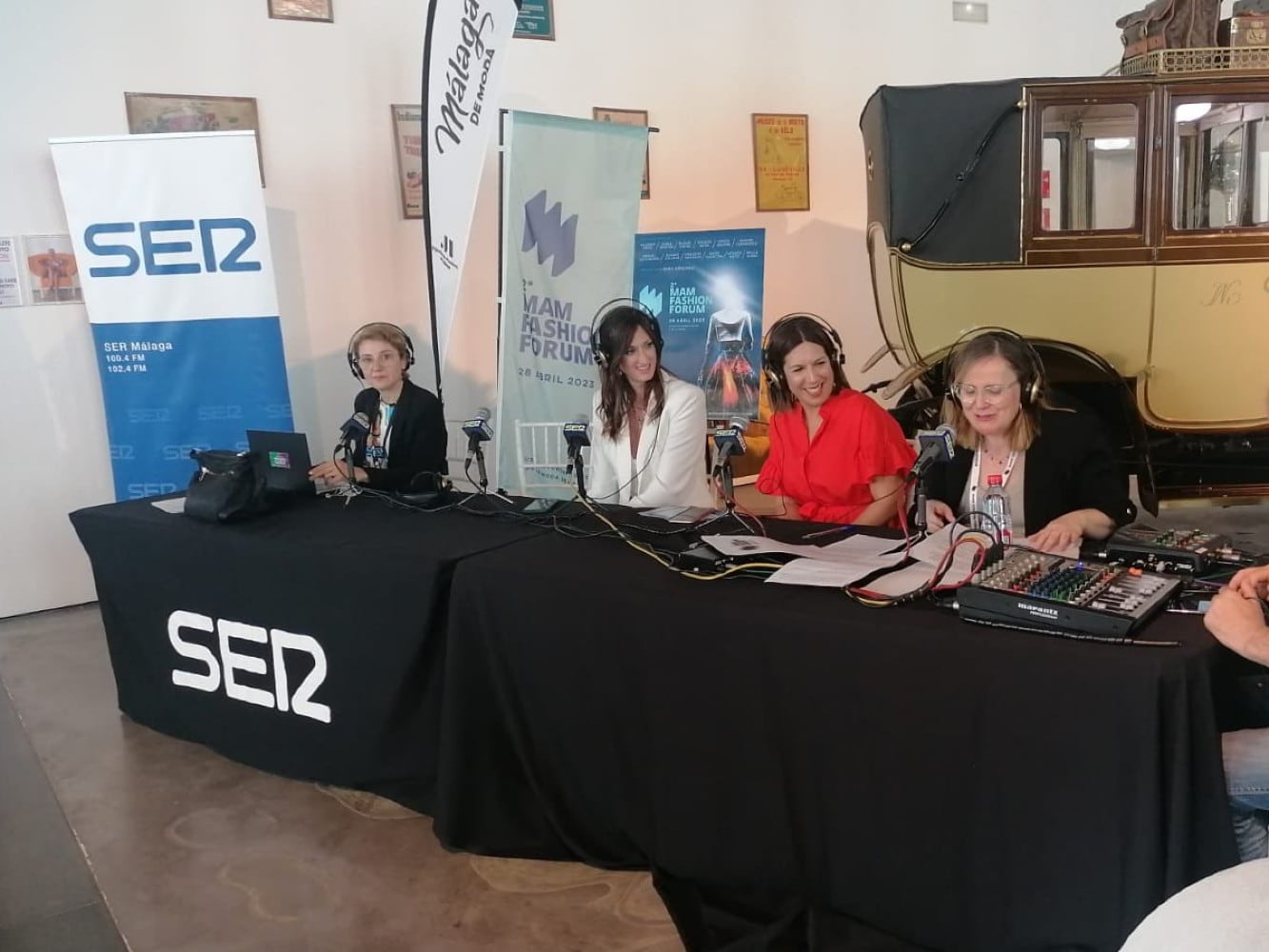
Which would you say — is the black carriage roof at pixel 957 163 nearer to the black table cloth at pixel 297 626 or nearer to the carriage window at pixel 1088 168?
the carriage window at pixel 1088 168

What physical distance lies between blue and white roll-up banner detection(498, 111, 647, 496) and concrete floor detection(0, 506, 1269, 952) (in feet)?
6.47

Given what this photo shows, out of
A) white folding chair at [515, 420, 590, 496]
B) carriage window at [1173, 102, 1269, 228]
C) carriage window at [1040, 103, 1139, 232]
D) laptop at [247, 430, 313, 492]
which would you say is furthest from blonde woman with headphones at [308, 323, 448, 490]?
carriage window at [1173, 102, 1269, 228]

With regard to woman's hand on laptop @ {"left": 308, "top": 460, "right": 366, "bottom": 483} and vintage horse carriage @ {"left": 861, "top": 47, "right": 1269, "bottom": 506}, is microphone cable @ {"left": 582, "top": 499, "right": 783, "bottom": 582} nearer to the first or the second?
woman's hand on laptop @ {"left": 308, "top": 460, "right": 366, "bottom": 483}

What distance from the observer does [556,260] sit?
415cm

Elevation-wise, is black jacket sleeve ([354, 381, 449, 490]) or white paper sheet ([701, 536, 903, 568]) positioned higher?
black jacket sleeve ([354, 381, 449, 490])

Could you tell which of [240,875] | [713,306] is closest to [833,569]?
[240,875]

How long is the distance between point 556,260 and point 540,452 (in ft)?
2.74

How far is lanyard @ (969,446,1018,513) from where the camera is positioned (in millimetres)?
2189

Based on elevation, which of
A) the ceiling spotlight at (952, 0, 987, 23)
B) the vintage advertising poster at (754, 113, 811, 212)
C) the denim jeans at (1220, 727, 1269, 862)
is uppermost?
the ceiling spotlight at (952, 0, 987, 23)

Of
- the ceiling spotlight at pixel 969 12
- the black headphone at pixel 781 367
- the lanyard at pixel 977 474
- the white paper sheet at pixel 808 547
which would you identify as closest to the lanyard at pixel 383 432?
the black headphone at pixel 781 367

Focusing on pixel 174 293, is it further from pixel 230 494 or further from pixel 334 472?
pixel 230 494

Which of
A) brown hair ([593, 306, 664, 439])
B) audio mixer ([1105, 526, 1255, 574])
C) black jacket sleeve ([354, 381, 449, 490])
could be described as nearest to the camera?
audio mixer ([1105, 526, 1255, 574])

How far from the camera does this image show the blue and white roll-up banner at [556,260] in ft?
13.3

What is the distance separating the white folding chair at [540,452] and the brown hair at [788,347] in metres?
1.80
